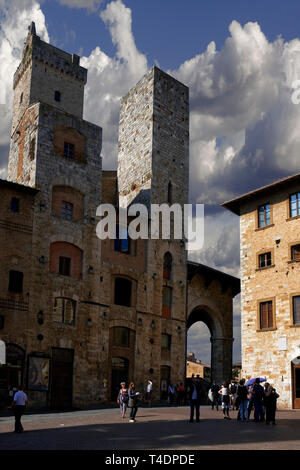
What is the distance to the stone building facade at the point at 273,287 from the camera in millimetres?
30648

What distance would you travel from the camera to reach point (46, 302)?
30000mm

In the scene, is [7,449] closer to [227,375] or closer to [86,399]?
[86,399]

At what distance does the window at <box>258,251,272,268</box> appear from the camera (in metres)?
33.1

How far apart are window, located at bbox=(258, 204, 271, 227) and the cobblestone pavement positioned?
1310 cm

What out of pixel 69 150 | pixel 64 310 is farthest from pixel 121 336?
pixel 69 150

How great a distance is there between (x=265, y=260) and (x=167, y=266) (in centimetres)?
707

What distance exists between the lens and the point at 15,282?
1144 inches

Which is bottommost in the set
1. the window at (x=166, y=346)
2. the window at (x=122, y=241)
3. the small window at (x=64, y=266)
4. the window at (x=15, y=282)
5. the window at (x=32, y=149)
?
the window at (x=166, y=346)

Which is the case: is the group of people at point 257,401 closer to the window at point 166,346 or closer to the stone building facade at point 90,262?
the stone building facade at point 90,262

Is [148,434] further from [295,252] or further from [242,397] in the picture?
[295,252]

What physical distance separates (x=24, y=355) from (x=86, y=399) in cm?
464

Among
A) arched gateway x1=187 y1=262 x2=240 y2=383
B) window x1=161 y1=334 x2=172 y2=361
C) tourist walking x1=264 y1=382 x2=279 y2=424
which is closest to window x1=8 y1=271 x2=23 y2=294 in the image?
window x1=161 y1=334 x2=172 y2=361

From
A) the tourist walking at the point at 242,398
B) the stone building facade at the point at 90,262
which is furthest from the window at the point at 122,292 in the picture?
the tourist walking at the point at 242,398

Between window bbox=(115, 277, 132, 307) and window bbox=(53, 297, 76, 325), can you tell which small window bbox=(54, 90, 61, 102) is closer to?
window bbox=(115, 277, 132, 307)
